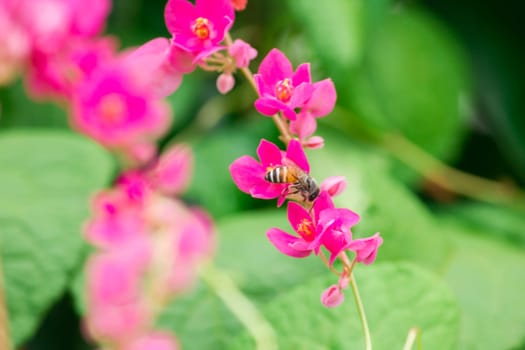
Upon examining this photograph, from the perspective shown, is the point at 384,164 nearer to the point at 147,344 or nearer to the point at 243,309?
the point at 243,309

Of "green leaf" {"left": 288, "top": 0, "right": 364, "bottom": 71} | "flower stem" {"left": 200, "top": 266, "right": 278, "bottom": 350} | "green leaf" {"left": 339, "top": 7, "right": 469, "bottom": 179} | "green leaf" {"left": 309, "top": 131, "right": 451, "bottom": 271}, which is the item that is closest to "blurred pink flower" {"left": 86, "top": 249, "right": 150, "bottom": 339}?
"flower stem" {"left": 200, "top": 266, "right": 278, "bottom": 350}

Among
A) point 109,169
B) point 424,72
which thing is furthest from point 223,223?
point 424,72

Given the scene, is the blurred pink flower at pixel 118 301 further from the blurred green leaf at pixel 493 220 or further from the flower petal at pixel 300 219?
the blurred green leaf at pixel 493 220

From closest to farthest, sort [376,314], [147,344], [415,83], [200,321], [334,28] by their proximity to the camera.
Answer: [147,344] < [376,314] < [200,321] < [334,28] < [415,83]

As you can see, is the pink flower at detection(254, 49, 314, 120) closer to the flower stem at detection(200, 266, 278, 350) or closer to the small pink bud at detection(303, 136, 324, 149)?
the small pink bud at detection(303, 136, 324, 149)

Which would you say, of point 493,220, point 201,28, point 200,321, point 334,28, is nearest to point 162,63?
point 201,28

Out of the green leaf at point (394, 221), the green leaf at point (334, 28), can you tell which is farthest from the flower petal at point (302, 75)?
the green leaf at point (334, 28)

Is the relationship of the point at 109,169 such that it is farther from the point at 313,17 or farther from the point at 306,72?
the point at 306,72
